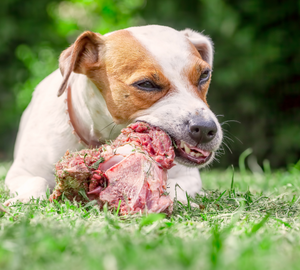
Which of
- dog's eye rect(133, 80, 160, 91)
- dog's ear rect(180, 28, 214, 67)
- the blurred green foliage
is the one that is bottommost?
the blurred green foliage

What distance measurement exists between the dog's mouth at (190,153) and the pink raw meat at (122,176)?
243mm

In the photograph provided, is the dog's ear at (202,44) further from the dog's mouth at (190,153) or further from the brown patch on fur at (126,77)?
the dog's mouth at (190,153)

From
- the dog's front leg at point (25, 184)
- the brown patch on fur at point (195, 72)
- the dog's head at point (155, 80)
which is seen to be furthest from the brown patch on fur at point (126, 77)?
the dog's front leg at point (25, 184)

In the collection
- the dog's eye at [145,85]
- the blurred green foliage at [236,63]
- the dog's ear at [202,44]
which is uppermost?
the dog's ear at [202,44]

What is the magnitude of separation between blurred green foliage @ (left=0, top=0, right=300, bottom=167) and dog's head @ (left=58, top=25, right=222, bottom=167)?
459 cm

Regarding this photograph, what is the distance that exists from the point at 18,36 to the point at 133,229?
8686 millimetres

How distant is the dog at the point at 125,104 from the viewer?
2250mm

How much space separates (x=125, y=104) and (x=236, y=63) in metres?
5.47

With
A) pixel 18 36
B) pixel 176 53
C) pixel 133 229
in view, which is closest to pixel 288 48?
pixel 176 53

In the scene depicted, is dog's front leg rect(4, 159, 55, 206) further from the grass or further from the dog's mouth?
the dog's mouth

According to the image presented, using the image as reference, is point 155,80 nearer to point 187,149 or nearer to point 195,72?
point 195,72

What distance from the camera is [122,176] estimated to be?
1.83 metres

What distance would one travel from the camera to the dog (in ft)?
7.38

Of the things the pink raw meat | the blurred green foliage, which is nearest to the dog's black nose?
the pink raw meat
